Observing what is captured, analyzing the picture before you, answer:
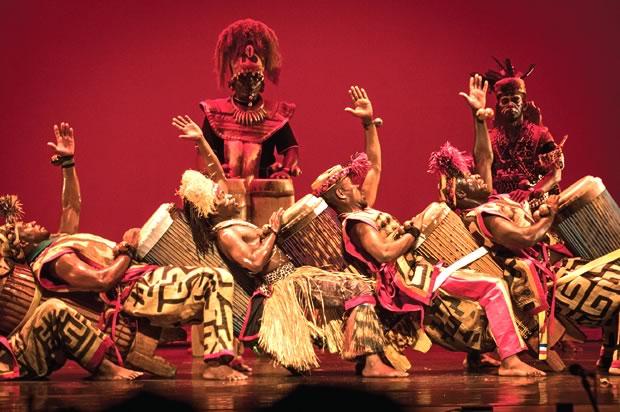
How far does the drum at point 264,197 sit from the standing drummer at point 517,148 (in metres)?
1.23

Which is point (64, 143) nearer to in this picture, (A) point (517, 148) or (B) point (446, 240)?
Result: (B) point (446, 240)

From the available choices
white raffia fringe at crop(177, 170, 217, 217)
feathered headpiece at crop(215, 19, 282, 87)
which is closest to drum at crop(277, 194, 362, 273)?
white raffia fringe at crop(177, 170, 217, 217)

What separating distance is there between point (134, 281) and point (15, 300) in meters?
0.52

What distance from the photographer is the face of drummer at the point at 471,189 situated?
223 inches

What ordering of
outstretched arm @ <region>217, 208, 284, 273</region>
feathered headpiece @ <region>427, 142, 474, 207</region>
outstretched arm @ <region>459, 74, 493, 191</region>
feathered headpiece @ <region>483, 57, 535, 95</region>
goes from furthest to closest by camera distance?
1. feathered headpiece @ <region>483, 57, 535, 95</region>
2. outstretched arm @ <region>459, 74, 493, 191</region>
3. feathered headpiece @ <region>427, 142, 474, 207</region>
4. outstretched arm @ <region>217, 208, 284, 273</region>

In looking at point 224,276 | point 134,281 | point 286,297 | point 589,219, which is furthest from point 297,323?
point 589,219

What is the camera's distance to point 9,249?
16.5 ft

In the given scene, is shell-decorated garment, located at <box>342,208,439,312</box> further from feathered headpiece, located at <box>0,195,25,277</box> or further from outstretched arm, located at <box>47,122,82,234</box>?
feathered headpiece, located at <box>0,195,25,277</box>

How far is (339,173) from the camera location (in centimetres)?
540

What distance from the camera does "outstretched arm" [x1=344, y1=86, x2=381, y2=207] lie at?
18.8ft

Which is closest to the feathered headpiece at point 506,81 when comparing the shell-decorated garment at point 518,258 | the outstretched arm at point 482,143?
the outstretched arm at point 482,143

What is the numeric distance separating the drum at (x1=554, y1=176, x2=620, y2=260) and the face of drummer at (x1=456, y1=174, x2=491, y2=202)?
0.41 m

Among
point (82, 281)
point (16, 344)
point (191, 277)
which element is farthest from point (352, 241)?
point (16, 344)

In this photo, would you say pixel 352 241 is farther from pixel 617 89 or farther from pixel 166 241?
pixel 617 89
